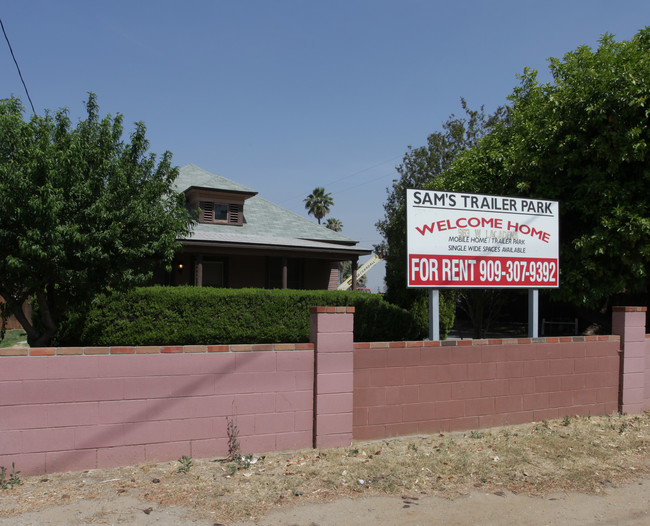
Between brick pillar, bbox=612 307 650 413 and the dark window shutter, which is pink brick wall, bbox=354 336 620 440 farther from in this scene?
the dark window shutter

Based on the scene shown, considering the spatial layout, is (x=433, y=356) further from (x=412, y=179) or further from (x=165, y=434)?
(x=412, y=179)

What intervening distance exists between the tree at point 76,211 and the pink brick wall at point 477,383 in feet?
16.0

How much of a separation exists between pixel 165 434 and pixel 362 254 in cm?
1481

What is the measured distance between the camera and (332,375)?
558 centimetres

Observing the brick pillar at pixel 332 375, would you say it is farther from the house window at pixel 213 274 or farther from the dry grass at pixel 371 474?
the house window at pixel 213 274

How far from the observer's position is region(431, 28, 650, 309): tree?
378 inches

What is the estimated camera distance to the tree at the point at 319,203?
65750mm

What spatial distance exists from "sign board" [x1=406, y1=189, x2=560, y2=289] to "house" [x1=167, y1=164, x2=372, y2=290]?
10404 millimetres

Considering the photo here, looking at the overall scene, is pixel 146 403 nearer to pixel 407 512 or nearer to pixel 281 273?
pixel 407 512

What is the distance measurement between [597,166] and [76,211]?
31.9 ft

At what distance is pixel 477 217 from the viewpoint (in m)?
7.28

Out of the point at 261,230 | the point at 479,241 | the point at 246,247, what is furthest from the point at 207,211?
the point at 479,241

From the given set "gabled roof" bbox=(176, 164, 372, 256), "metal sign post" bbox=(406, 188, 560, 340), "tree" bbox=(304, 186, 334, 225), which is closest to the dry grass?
"metal sign post" bbox=(406, 188, 560, 340)

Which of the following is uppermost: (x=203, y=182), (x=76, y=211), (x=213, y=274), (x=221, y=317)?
(x=203, y=182)
